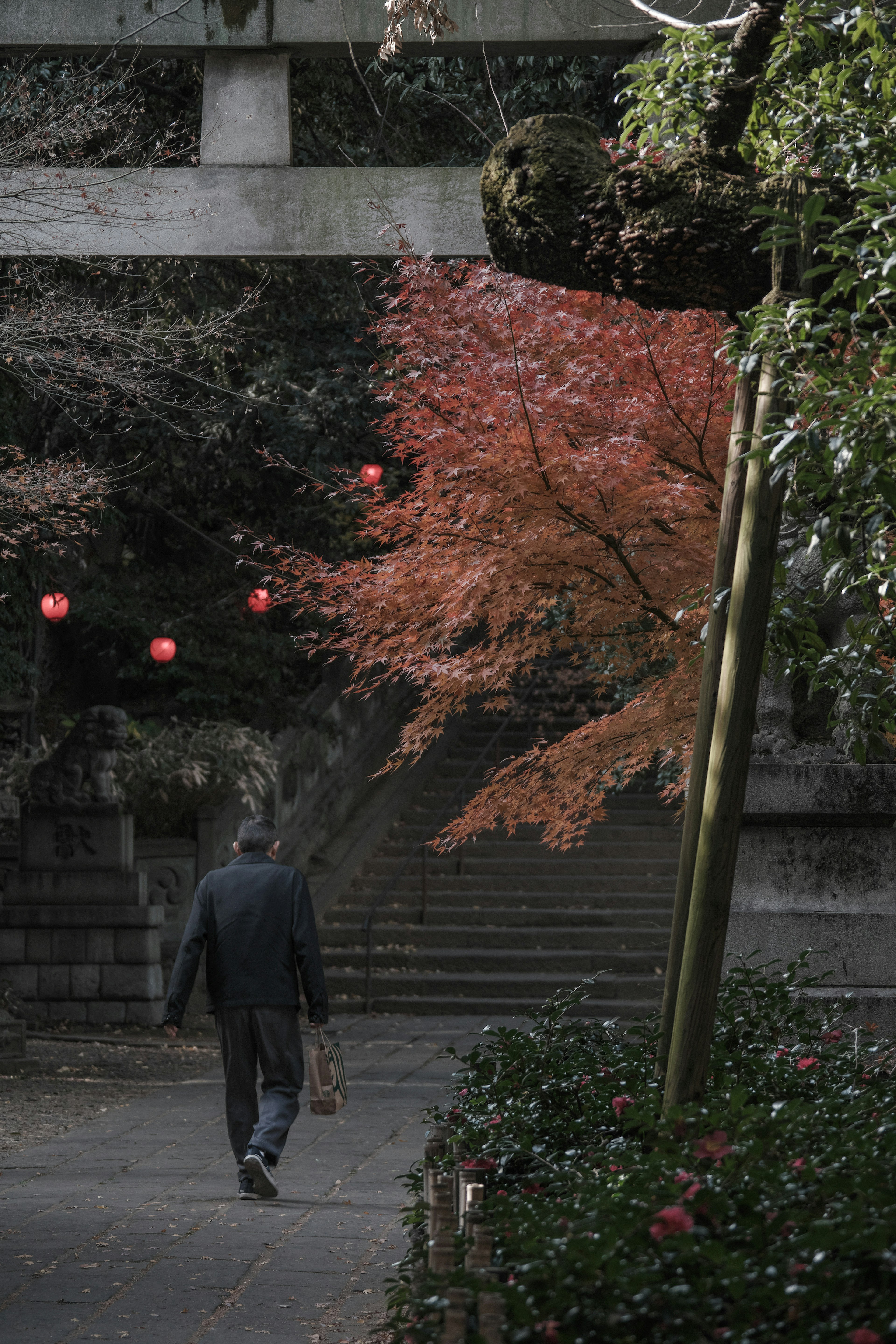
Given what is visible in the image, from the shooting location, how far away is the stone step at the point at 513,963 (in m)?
13.4

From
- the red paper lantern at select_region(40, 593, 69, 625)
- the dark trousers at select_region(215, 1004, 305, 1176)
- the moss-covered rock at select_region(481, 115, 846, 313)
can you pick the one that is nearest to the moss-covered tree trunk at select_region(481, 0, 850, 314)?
the moss-covered rock at select_region(481, 115, 846, 313)

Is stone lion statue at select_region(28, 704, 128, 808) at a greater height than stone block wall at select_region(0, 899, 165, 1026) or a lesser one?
greater

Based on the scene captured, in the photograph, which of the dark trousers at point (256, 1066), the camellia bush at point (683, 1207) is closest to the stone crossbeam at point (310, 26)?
the dark trousers at point (256, 1066)

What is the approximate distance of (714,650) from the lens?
3.87 metres

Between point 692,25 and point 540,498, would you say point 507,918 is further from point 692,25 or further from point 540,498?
point 692,25

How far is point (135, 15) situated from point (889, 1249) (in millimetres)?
7417

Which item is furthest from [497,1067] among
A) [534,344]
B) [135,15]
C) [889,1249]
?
[135,15]

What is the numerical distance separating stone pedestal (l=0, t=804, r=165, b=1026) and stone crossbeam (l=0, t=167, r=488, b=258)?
6.12 meters

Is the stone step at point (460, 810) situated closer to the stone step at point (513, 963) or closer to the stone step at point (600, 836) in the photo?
the stone step at point (600, 836)

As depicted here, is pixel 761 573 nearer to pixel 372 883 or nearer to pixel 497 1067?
pixel 497 1067

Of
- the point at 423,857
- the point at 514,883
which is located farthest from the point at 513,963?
the point at 514,883

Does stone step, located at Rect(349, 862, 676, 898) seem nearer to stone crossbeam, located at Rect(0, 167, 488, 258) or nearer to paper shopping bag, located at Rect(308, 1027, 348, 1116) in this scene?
stone crossbeam, located at Rect(0, 167, 488, 258)

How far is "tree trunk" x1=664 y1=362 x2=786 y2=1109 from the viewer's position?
11.9 feet

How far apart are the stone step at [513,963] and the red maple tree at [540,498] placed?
20.8 feet
